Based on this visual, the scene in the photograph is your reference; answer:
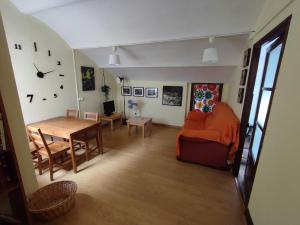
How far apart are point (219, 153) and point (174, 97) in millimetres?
2371

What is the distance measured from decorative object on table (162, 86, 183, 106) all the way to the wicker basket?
11.0ft

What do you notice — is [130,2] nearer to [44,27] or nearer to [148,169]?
[44,27]

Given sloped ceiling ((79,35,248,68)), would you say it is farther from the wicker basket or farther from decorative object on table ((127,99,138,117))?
the wicker basket

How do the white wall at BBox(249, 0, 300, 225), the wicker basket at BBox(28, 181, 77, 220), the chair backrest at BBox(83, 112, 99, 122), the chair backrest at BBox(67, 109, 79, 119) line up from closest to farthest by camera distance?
1. the white wall at BBox(249, 0, 300, 225)
2. the wicker basket at BBox(28, 181, 77, 220)
3. the chair backrest at BBox(83, 112, 99, 122)
4. the chair backrest at BBox(67, 109, 79, 119)

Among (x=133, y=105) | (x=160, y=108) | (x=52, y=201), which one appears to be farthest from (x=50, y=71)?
(x=160, y=108)

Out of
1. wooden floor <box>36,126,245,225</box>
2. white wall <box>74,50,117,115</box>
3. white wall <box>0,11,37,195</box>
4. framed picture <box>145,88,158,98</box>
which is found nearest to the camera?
white wall <box>0,11,37,195</box>

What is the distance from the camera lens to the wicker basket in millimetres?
1510

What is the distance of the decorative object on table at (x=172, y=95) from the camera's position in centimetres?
437

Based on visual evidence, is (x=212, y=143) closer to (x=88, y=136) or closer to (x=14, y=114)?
(x=88, y=136)

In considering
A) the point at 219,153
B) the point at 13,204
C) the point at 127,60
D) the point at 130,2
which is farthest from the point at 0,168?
the point at 127,60

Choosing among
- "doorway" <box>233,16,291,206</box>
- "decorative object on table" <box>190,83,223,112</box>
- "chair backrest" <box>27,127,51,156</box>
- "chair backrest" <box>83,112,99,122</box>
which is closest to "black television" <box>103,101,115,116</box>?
"chair backrest" <box>83,112,99,122</box>

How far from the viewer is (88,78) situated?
12.7 feet

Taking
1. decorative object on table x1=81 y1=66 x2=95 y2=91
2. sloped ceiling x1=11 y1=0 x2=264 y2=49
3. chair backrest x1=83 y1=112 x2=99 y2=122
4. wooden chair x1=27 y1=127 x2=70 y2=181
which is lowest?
wooden chair x1=27 y1=127 x2=70 y2=181

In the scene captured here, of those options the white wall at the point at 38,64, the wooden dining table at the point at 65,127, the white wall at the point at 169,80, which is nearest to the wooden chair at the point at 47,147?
the wooden dining table at the point at 65,127
